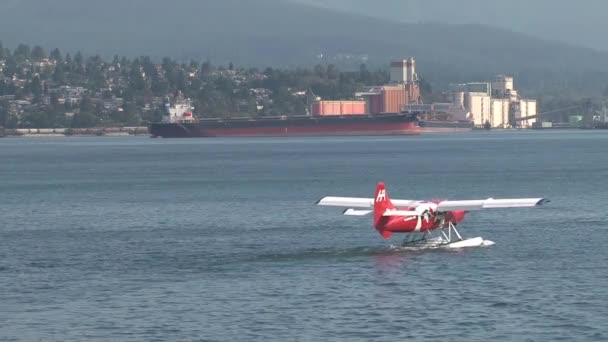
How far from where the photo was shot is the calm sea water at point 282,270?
3084 cm

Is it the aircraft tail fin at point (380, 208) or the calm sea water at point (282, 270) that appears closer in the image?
the calm sea water at point (282, 270)

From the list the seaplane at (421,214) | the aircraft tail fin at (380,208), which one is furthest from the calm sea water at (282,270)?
the aircraft tail fin at (380,208)

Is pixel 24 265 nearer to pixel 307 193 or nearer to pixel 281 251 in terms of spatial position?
pixel 281 251

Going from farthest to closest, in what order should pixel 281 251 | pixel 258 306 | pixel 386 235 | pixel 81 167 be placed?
pixel 81 167 → pixel 281 251 → pixel 386 235 → pixel 258 306

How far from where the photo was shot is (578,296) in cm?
3391

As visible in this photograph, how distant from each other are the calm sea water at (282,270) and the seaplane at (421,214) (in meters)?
0.88

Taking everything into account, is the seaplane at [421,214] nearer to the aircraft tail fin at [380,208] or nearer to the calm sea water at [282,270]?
the aircraft tail fin at [380,208]

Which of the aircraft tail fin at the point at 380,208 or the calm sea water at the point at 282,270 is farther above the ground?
the aircraft tail fin at the point at 380,208

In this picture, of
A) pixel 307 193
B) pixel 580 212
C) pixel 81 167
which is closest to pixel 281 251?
pixel 580 212

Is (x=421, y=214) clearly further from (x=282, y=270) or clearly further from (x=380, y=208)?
(x=282, y=270)

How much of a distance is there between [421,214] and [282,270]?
5.02 metres

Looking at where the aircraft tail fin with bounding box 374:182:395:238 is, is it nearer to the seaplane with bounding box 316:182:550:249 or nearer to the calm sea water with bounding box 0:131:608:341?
the seaplane with bounding box 316:182:550:249

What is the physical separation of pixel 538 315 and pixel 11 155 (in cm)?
11916

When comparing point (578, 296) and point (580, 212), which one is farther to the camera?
point (580, 212)
